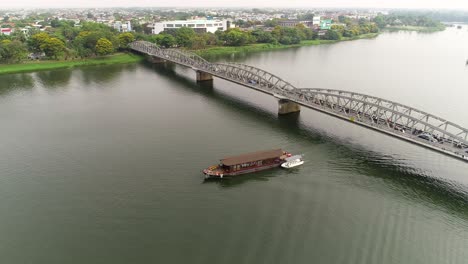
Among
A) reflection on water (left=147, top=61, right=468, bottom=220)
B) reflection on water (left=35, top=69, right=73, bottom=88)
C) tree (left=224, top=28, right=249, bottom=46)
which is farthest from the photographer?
tree (left=224, top=28, right=249, bottom=46)

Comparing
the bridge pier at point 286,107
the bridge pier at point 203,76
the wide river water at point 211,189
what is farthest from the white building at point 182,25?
the bridge pier at point 286,107

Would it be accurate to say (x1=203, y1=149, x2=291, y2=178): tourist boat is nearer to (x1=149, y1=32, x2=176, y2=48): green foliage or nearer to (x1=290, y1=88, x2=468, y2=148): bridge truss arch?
(x1=290, y1=88, x2=468, y2=148): bridge truss arch

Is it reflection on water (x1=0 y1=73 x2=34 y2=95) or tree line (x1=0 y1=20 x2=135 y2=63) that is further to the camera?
tree line (x1=0 y1=20 x2=135 y2=63)

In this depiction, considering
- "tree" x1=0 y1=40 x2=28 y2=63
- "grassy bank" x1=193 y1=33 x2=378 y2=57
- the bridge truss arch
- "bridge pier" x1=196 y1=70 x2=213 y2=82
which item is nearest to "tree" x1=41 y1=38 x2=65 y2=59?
"tree" x1=0 y1=40 x2=28 y2=63

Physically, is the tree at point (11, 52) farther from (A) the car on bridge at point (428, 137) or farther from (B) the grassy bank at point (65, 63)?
(A) the car on bridge at point (428, 137)

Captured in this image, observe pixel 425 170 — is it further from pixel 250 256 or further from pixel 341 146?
pixel 250 256

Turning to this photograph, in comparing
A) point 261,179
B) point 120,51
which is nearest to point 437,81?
point 261,179

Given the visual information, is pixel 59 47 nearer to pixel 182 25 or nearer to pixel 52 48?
pixel 52 48
